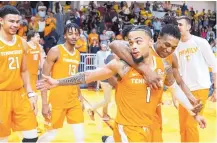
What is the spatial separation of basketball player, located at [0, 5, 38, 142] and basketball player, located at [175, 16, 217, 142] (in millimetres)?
2104

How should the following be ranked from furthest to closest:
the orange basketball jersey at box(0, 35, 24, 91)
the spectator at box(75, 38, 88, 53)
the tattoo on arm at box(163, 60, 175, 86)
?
the spectator at box(75, 38, 88, 53) → the orange basketball jersey at box(0, 35, 24, 91) → the tattoo on arm at box(163, 60, 175, 86)

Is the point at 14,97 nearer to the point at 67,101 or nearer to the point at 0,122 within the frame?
the point at 0,122

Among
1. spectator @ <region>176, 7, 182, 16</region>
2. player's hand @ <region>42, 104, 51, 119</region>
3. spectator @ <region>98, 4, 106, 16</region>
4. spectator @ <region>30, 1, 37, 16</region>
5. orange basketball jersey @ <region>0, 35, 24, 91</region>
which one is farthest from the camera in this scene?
spectator @ <region>176, 7, 182, 16</region>

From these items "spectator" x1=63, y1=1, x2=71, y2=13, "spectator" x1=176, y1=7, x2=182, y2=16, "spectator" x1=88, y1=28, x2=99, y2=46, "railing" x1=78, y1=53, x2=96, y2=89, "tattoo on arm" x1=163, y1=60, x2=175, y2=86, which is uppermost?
"spectator" x1=63, y1=1, x2=71, y2=13

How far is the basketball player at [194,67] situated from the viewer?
583 centimetres

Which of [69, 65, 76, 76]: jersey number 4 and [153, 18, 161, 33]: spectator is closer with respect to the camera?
[69, 65, 76, 76]: jersey number 4

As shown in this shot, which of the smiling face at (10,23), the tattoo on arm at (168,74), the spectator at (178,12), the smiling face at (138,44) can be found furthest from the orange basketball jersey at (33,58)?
the spectator at (178,12)

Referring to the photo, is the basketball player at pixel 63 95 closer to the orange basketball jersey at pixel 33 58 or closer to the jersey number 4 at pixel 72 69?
the jersey number 4 at pixel 72 69

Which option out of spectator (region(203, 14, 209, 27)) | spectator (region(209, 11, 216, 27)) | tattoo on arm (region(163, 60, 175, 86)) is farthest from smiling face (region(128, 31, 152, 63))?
spectator (region(209, 11, 216, 27))

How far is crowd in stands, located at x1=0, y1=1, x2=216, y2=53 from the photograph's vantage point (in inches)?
620

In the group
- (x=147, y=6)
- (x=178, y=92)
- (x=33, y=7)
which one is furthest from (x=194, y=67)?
(x=147, y=6)

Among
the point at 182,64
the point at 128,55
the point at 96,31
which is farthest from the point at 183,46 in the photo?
the point at 96,31

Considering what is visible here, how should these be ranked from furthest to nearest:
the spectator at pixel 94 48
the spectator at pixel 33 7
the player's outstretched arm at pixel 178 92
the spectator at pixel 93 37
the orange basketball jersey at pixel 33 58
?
1. the spectator at pixel 33 7
2. the spectator at pixel 93 37
3. the spectator at pixel 94 48
4. the orange basketball jersey at pixel 33 58
5. the player's outstretched arm at pixel 178 92

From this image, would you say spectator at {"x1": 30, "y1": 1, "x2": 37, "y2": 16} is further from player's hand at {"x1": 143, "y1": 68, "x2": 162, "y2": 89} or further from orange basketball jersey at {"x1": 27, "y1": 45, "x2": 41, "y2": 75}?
player's hand at {"x1": 143, "y1": 68, "x2": 162, "y2": 89}
